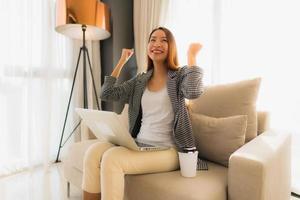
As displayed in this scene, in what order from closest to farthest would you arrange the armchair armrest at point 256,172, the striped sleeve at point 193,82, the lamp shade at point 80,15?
the armchair armrest at point 256,172 → the striped sleeve at point 193,82 → the lamp shade at point 80,15

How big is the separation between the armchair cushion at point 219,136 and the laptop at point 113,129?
0.88 ft

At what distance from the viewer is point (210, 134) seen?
1.37 m

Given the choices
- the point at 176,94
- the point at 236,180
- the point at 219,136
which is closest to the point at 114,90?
the point at 176,94

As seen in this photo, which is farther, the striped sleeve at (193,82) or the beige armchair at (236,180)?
the striped sleeve at (193,82)

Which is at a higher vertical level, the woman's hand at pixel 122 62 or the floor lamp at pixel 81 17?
the floor lamp at pixel 81 17

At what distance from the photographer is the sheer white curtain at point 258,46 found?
1748 millimetres

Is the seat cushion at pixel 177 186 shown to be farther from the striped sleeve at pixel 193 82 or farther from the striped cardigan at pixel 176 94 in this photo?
the striped sleeve at pixel 193 82

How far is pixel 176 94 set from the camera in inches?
52.9

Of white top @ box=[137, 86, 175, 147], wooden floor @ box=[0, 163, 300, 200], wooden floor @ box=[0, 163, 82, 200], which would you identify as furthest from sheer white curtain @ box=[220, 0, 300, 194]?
wooden floor @ box=[0, 163, 82, 200]

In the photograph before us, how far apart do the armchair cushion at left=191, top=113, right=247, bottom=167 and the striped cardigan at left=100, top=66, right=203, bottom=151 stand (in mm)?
119

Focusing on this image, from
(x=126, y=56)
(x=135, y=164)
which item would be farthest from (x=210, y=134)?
(x=126, y=56)

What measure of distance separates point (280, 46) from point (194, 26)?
75cm

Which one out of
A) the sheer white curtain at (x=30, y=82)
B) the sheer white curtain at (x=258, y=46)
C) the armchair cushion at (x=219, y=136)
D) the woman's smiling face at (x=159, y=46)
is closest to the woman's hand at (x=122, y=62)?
the woman's smiling face at (x=159, y=46)

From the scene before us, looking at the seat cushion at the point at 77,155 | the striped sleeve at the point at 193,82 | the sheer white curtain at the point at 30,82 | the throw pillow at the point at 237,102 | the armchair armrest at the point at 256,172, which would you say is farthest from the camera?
the sheer white curtain at the point at 30,82
